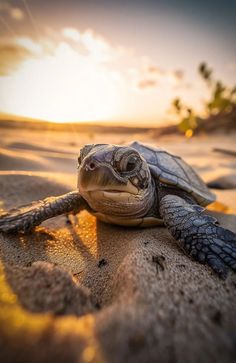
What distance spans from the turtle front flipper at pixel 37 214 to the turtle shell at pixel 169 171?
31.3 inches

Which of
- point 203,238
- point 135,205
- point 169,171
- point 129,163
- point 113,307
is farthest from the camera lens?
point 169,171

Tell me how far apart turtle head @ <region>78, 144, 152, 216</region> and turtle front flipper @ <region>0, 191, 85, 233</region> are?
287 millimetres

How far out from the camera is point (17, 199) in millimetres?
2379

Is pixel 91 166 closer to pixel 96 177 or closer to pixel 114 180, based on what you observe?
pixel 96 177

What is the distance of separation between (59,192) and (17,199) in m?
0.51

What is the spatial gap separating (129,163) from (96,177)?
0.30 metres

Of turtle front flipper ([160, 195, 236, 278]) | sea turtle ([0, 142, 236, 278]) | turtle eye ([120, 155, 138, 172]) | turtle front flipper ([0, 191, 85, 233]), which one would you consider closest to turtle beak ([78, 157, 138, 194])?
sea turtle ([0, 142, 236, 278])

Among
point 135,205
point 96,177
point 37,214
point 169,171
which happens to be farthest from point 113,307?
point 169,171

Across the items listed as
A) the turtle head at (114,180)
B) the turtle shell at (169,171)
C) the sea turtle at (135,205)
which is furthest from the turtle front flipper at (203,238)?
the turtle shell at (169,171)

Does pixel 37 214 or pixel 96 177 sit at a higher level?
pixel 96 177

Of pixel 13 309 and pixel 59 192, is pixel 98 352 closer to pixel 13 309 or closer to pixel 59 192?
pixel 13 309

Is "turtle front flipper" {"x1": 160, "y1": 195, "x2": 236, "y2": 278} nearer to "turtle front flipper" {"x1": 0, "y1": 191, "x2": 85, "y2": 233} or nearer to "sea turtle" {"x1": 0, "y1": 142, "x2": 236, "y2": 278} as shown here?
"sea turtle" {"x1": 0, "y1": 142, "x2": 236, "y2": 278}

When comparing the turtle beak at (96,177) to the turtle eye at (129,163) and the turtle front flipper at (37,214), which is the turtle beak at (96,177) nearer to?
the turtle eye at (129,163)

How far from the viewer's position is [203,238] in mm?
1371
